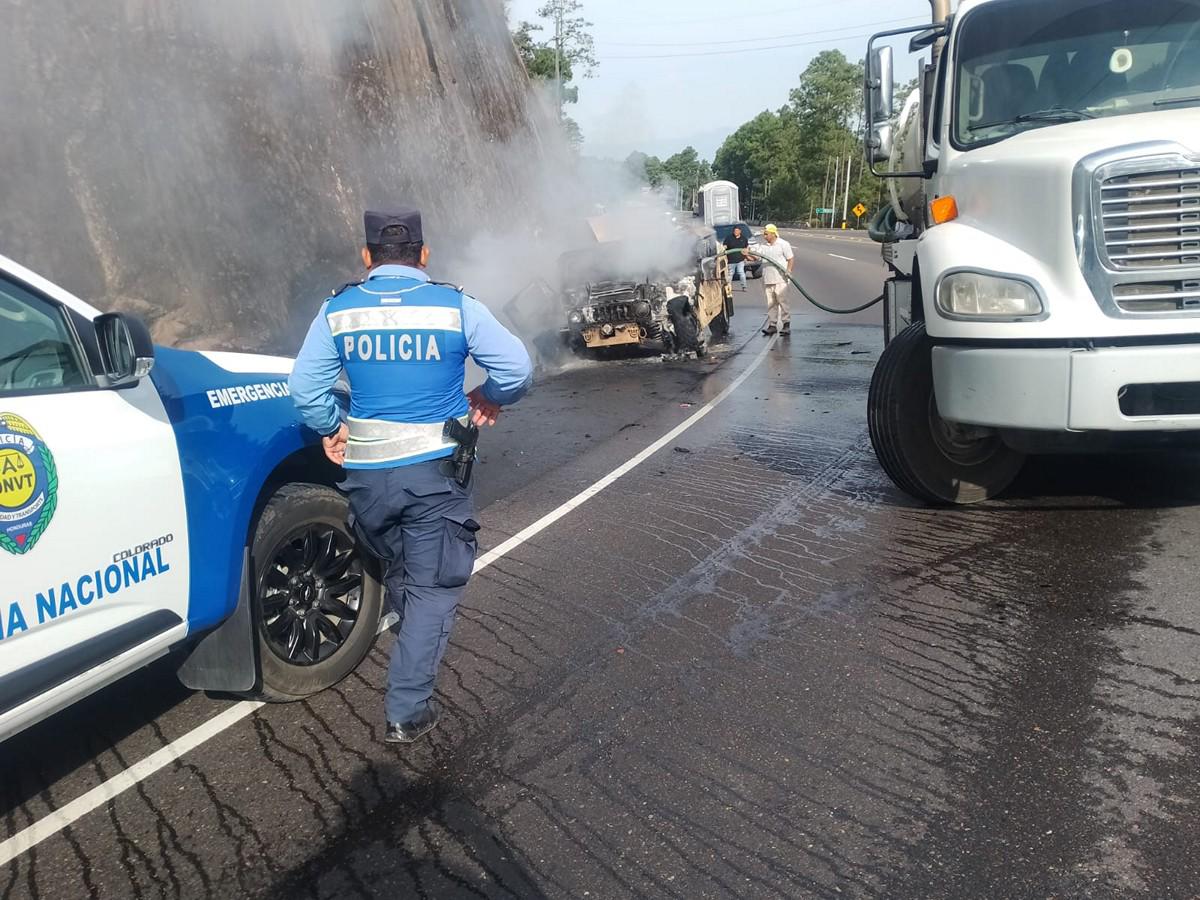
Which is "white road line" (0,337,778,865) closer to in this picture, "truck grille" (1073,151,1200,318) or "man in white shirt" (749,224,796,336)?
"truck grille" (1073,151,1200,318)

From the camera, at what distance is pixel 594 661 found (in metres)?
4.12

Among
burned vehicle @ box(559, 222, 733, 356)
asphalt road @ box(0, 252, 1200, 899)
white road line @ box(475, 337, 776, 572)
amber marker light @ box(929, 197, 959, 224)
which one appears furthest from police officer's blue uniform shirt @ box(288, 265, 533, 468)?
burned vehicle @ box(559, 222, 733, 356)

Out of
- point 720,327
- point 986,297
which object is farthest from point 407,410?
point 720,327

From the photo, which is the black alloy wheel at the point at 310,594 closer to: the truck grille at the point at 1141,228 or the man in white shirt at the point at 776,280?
the truck grille at the point at 1141,228

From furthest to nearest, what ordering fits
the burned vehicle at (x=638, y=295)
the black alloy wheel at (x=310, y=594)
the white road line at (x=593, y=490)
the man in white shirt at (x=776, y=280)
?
the man in white shirt at (x=776, y=280) → the burned vehicle at (x=638, y=295) → the white road line at (x=593, y=490) → the black alloy wheel at (x=310, y=594)

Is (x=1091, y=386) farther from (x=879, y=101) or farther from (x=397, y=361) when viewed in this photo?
(x=397, y=361)

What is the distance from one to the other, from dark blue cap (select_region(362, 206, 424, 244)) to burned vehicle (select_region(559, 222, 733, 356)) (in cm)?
1052

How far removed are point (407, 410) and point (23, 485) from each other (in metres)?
1.23

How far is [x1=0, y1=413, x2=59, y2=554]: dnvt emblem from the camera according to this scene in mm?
2650

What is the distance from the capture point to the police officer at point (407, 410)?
11.4 ft

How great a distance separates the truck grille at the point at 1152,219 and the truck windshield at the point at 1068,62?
0.87 m

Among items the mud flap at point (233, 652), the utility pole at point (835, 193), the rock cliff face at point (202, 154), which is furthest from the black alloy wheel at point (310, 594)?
the utility pole at point (835, 193)

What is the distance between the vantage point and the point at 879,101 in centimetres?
655

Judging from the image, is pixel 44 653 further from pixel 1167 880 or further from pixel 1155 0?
pixel 1155 0
